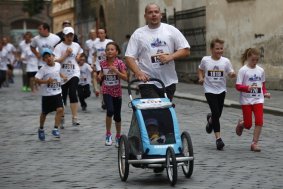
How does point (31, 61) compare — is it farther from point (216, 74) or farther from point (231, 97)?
point (216, 74)

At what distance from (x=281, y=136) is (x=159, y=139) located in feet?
15.0

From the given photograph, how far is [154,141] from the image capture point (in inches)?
347

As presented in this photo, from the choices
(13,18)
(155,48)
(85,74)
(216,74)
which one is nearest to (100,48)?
(85,74)

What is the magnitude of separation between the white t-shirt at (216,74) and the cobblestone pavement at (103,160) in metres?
0.78

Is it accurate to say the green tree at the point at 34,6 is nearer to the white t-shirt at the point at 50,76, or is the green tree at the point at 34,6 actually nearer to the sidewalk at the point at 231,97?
the sidewalk at the point at 231,97

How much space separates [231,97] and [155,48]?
11257mm

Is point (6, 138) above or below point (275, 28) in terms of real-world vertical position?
below

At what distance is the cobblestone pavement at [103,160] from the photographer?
8.84m

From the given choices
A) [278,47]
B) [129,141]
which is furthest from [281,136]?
[278,47]

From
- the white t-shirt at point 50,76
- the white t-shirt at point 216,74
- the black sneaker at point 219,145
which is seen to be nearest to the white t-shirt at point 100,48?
the white t-shirt at point 50,76

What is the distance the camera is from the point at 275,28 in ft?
74.2

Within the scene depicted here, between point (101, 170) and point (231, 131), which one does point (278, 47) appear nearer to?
point (231, 131)

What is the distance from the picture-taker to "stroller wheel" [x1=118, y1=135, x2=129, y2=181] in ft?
29.0

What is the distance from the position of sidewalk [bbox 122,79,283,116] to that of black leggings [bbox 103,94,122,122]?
17.6 feet
